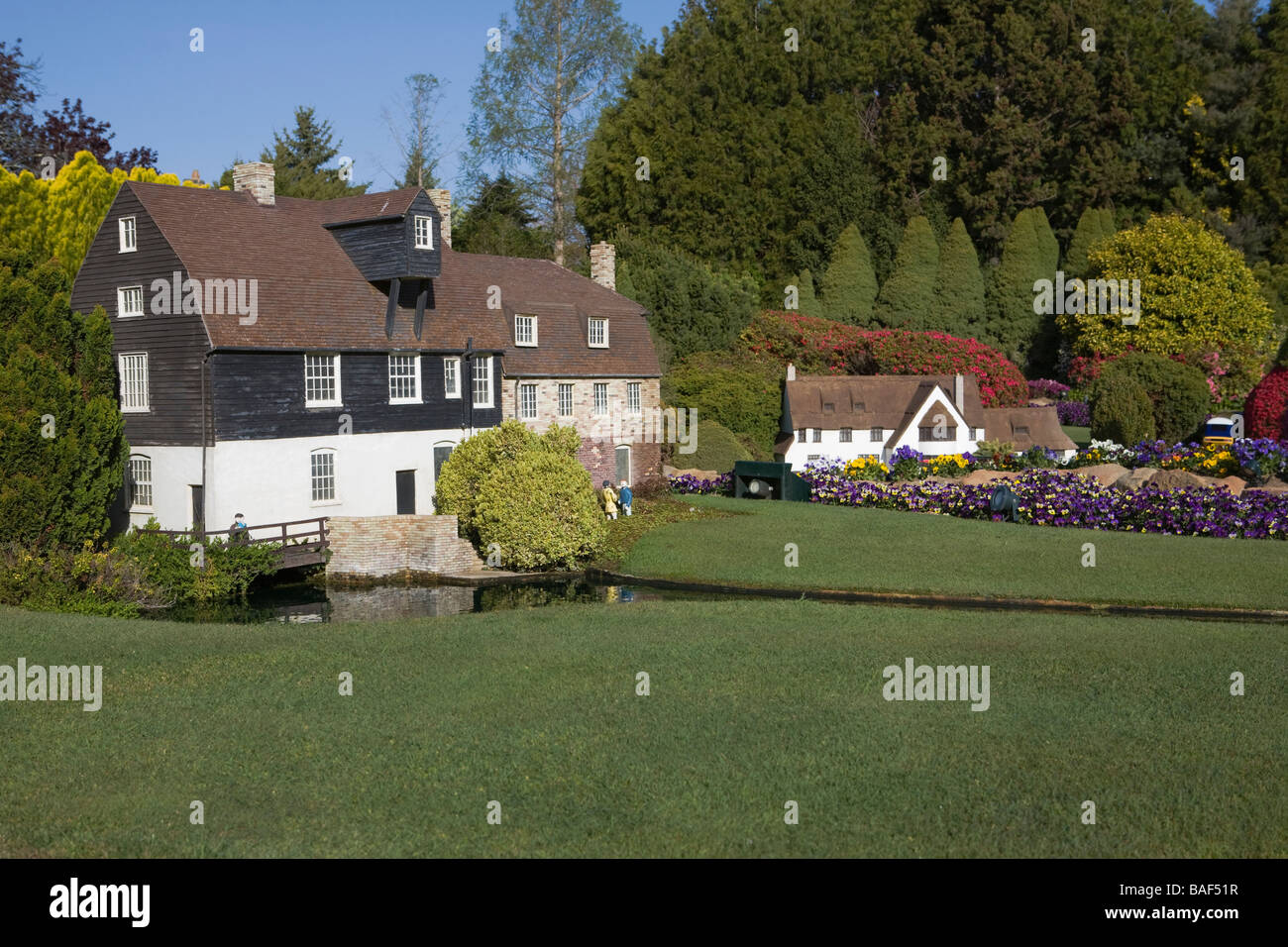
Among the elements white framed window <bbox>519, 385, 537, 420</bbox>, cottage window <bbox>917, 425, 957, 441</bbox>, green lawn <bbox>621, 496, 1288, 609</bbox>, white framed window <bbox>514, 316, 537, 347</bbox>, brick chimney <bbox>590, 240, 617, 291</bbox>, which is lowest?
green lawn <bbox>621, 496, 1288, 609</bbox>

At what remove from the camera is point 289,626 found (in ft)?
80.3

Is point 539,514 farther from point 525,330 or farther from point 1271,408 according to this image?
point 1271,408

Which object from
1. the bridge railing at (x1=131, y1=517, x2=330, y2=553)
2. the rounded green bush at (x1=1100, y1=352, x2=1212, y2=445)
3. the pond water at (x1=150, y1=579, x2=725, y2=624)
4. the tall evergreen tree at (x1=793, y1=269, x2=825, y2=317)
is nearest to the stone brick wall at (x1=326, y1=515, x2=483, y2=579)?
the bridge railing at (x1=131, y1=517, x2=330, y2=553)

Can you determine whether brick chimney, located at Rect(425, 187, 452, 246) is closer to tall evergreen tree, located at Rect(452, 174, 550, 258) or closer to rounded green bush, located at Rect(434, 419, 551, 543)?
rounded green bush, located at Rect(434, 419, 551, 543)

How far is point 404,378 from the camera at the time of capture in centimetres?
3838

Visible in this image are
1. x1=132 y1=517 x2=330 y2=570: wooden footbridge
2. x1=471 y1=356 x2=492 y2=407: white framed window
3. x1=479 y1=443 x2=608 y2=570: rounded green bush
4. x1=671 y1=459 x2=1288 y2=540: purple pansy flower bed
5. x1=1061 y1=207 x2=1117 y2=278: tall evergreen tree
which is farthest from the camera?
x1=1061 y1=207 x2=1117 y2=278: tall evergreen tree

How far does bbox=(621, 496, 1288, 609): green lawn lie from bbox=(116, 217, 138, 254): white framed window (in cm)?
1644

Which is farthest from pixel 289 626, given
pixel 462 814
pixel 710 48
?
pixel 710 48

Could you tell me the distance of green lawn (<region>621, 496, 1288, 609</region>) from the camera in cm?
2855

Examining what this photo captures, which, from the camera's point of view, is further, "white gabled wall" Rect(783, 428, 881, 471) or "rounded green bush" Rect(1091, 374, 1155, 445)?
"rounded green bush" Rect(1091, 374, 1155, 445)

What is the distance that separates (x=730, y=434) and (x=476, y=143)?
21.4m

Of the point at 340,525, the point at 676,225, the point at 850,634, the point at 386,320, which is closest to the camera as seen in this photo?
the point at 850,634
